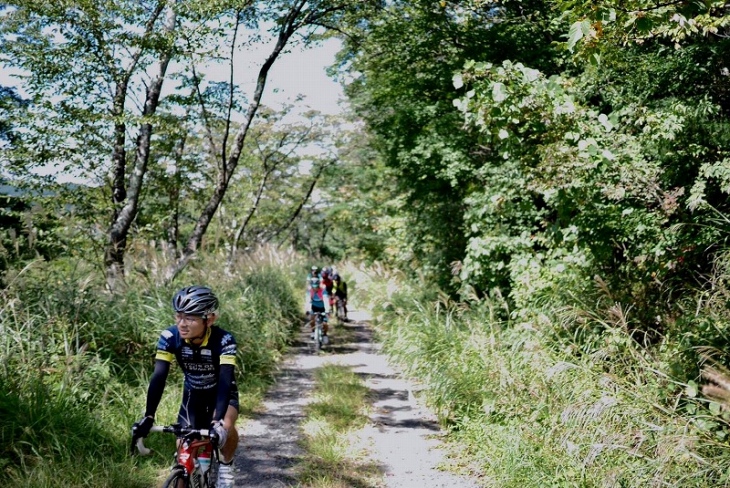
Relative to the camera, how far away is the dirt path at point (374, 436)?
5.83m

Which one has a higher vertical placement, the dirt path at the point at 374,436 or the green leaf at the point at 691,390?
the green leaf at the point at 691,390

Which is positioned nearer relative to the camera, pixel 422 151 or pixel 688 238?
pixel 688 238

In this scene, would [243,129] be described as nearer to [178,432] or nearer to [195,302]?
[195,302]

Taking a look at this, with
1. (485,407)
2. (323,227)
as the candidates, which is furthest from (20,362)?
(323,227)

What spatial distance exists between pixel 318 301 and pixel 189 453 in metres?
9.60

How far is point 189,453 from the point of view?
12.2 ft

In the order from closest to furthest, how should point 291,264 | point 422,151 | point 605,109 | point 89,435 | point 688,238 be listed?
point 89,435, point 688,238, point 605,109, point 422,151, point 291,264

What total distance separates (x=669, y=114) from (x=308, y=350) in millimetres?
9059

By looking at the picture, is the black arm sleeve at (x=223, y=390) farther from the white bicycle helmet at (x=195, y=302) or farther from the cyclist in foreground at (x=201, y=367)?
the white bicycle helmet at (x=195, y=302)

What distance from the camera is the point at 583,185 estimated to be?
6.27 meters

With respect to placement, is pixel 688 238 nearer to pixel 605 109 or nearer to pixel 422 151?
pixel 605 109

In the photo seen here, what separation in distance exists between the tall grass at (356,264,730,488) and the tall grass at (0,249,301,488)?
3.18m

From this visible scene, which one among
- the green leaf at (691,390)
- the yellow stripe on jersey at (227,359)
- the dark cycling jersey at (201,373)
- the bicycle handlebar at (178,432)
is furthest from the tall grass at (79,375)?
the green leaf at (691,390)

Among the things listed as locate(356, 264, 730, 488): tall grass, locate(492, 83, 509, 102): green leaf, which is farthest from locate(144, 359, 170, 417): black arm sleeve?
locate(492, 83, 509, 102): green leaf
